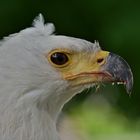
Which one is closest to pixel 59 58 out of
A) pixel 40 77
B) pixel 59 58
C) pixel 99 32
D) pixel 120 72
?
pixel 59 58

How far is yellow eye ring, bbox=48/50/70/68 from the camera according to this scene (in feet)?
19.7

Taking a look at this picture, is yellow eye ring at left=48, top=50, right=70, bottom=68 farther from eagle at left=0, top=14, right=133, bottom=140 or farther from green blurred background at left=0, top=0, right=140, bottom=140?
green blurred background at left=0, top=0, right=140, bottom=140

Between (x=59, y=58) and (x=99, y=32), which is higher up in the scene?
(x=99, y=32)

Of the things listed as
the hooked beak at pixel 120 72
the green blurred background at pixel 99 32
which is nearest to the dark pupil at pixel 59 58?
the hooked beak at pixel 120 72

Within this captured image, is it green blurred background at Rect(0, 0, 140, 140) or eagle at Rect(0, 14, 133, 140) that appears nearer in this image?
eagle at Rect(0, 14, 133, 140)

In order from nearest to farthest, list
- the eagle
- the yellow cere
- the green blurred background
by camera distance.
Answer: the eagle
the yellow cere
the green blurred background

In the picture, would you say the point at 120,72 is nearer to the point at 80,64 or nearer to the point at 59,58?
the point at 80,64

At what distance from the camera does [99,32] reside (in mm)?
11930

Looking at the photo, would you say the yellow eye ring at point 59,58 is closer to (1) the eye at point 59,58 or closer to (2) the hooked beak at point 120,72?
(1) the eye at point 59,58

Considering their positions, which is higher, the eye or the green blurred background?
the green blurred background

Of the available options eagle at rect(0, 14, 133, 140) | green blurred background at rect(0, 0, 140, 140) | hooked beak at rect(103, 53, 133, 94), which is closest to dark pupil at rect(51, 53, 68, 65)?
eagle at rect(0, 14, 133, 140)

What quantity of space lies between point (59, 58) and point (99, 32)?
19.4ft

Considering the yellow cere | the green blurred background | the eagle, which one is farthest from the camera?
the green blurred background

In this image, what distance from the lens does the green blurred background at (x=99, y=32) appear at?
11.1 metres
